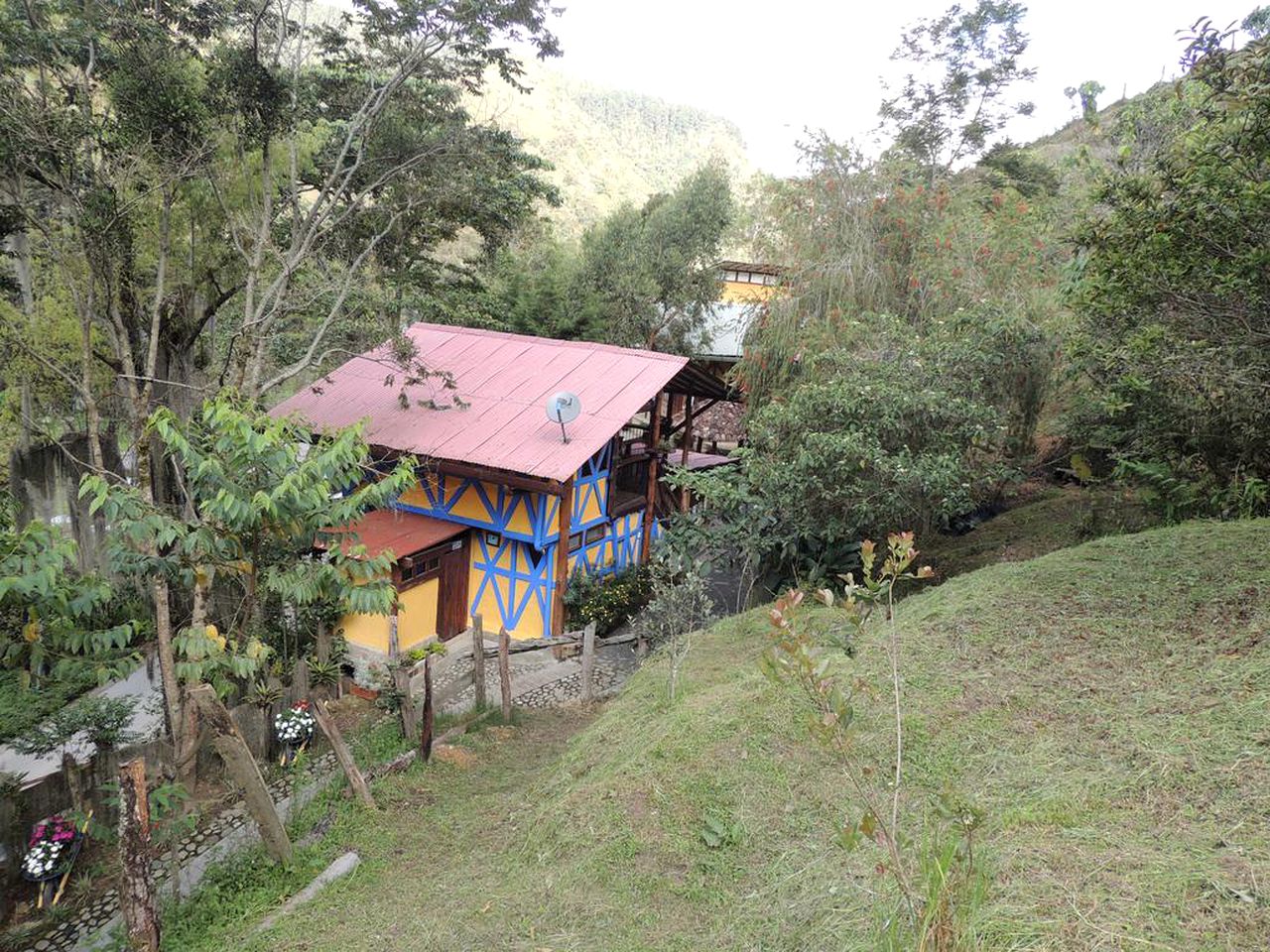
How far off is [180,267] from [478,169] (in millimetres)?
4794

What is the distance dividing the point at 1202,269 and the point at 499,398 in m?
9.42

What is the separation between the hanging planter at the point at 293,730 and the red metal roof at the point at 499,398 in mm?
4183

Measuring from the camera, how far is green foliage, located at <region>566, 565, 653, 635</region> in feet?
39.2

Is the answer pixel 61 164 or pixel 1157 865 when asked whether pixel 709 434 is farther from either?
pixel 1157 865

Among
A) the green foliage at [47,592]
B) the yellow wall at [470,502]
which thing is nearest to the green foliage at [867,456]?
the yellow wall at [470,502]

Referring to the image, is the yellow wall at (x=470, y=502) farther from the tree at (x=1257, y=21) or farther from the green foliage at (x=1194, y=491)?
the tree at (x=1257, y=21)

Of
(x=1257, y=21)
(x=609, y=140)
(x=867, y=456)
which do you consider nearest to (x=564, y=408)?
(x=867, y=456)

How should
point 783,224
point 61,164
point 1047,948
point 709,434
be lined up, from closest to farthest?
point 1047,948
point 61,164
point 783,224
point 709,434

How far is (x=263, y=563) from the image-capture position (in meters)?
6.62

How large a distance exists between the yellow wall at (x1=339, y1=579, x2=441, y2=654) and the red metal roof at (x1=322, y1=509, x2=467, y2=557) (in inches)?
26.1

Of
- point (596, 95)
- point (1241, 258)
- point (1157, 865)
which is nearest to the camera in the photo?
point (1157, 865)

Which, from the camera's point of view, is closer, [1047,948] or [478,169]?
[1047,948]

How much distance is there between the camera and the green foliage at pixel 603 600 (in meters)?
11.9

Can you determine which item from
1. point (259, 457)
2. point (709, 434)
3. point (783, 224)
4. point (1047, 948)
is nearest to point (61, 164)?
point (259, 457)
